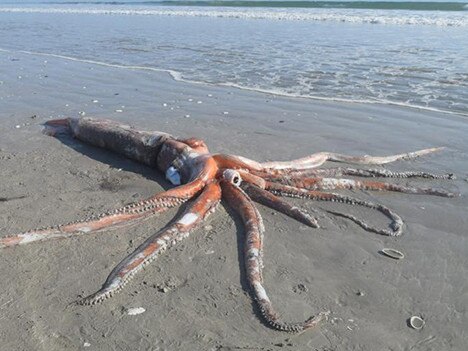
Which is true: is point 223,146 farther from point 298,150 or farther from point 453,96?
point 453,96

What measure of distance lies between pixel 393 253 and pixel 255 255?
1.13 metres

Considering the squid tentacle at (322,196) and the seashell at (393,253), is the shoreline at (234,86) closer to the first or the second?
the squid tentacle at (322,196)

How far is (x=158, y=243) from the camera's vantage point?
3.90 meters

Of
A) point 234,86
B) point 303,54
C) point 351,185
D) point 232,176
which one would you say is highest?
point 232,176

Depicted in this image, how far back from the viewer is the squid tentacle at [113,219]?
12.8ft

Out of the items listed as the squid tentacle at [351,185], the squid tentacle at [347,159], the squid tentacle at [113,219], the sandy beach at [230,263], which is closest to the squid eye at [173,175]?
the sandy beach at [230,263]

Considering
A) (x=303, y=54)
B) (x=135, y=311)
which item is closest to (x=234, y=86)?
(x=303, y=54)

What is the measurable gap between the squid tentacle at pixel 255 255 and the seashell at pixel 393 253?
39.0 inches

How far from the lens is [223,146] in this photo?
6613mm

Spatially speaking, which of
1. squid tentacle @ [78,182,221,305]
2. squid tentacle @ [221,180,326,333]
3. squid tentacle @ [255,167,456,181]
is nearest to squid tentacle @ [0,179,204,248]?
squid tentacle @ [78,182,221,305]

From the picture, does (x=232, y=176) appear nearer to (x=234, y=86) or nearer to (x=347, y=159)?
(x=347, y=159)

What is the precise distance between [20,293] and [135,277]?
2.51 ft

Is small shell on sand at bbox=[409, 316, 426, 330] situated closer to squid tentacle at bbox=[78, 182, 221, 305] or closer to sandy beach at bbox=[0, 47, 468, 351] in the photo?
sandy beach at bbox=[0, 47, 468, 351]

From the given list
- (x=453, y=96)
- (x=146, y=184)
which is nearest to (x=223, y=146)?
(x=146, y=184)
